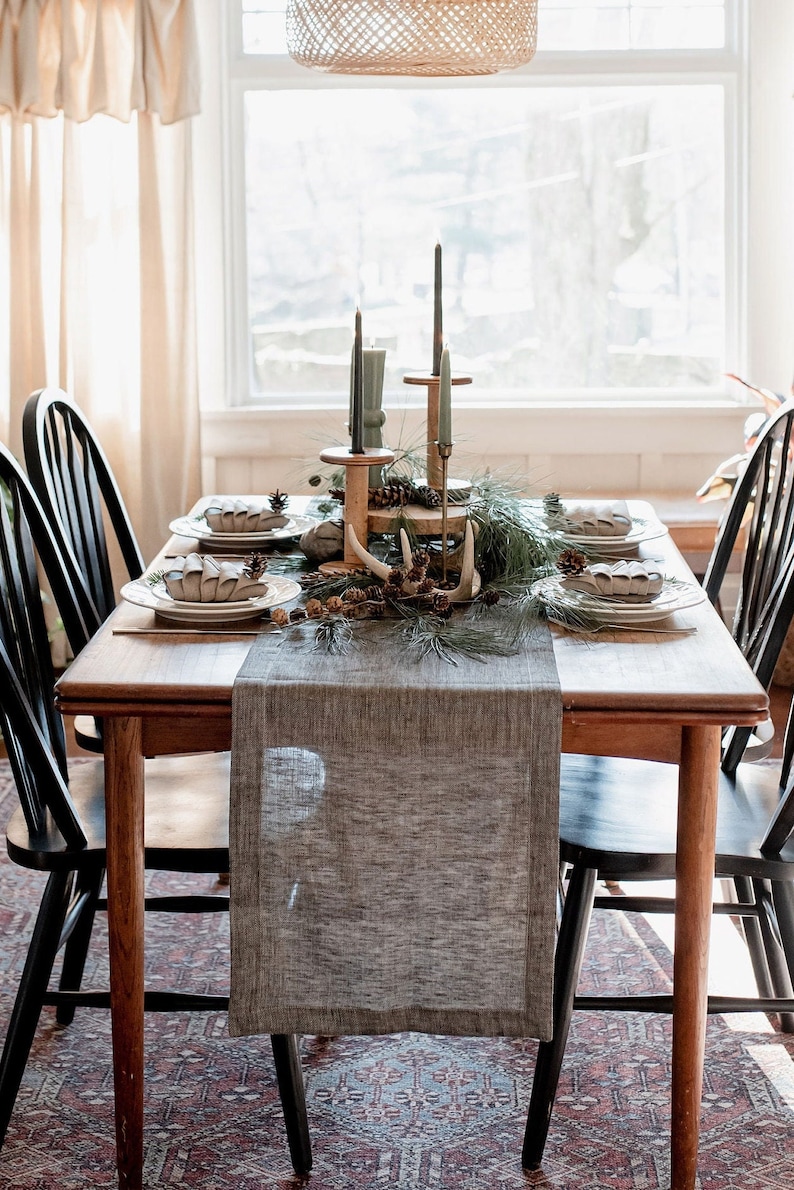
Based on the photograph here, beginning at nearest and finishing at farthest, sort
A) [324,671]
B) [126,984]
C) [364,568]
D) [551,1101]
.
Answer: [324,671], [126,984], [551,1101], [364,568]

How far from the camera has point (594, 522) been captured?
217 centimetres

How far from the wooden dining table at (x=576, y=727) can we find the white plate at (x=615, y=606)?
3 centimetres

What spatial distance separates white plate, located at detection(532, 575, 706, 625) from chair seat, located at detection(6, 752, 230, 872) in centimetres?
56

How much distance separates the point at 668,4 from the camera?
394 centimetres

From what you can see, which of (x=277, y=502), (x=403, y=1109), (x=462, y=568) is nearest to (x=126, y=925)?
(x=403, y=1109)

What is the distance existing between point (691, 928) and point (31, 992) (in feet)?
2.96

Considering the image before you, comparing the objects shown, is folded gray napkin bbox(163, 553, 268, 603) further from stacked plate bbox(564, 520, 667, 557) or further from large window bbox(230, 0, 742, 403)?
large window bbox(230, 0, 742, 403)

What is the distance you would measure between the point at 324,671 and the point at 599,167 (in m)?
3.00

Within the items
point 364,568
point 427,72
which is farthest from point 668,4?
point 364,568

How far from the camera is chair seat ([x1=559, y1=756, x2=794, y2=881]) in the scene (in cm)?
167

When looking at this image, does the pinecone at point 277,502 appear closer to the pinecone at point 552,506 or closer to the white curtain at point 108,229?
the pinecone at point 552,506

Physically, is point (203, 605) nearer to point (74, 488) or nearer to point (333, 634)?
point (333, 634)

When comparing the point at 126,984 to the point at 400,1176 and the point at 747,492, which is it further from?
the point at 747,492

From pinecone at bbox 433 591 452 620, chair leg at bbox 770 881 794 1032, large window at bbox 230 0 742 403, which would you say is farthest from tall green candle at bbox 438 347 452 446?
large window at bbox 230 0 742 403
